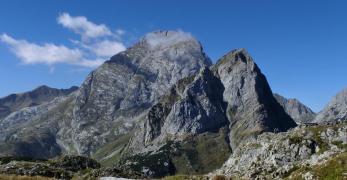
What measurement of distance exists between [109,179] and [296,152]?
176m

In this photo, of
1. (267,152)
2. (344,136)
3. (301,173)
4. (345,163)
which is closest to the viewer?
(345,163)

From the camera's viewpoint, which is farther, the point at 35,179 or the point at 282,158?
the point at 282,158

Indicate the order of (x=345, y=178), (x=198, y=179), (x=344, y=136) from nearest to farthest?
Answer: 1. (x=345, y=178)
2. (x=198, y=179)
3. (x=344, y=136)

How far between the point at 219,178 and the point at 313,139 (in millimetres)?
178031

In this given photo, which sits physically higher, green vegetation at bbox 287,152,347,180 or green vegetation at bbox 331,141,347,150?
green vegetation at bbox 331,141,347,150

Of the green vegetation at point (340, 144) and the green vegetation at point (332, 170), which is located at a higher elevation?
the green vegetation at point (340, 144)

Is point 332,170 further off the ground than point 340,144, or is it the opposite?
point 340,144

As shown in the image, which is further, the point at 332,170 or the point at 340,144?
the point at 340,144

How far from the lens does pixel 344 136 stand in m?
180

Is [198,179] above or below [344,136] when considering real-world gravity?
below

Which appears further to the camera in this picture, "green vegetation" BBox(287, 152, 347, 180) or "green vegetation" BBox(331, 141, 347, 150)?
"green vegetation" BBox(331, 141, 347, 150)

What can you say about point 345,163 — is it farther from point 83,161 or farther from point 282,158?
point 282,158

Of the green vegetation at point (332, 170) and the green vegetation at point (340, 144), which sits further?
the green vegetation at point (340, 144)

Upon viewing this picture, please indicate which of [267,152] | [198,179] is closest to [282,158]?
[267,152]
